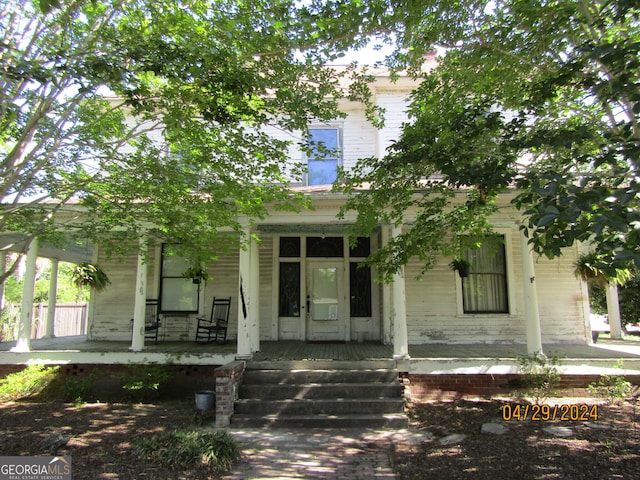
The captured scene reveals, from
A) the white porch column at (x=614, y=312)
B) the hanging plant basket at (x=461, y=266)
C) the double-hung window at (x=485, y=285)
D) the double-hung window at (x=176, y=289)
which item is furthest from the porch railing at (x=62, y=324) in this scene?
the white porch column at (x=614, y=312)

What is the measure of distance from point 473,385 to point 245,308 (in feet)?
14.1

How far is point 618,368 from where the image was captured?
7344 millimetres

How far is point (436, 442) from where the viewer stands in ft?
17.5

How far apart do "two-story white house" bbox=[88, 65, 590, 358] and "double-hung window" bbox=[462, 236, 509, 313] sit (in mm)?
23

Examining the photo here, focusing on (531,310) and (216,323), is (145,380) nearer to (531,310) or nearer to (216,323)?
(216,323)

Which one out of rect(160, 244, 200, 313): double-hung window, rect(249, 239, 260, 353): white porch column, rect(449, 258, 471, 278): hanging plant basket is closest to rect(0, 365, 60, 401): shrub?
rect(160, 244, 200, 313): double-hung window

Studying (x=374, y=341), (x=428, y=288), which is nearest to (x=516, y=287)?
(x=428, y=288)

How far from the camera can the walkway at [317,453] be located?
4.46 meters

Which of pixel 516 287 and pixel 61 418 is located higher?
pixel 516 287

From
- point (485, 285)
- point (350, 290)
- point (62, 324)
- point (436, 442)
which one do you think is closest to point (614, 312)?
point (485, 285)

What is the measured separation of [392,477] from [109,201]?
5047mm

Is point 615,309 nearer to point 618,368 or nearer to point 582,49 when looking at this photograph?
point 618,368

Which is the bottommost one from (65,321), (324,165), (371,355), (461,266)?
(371,355)
